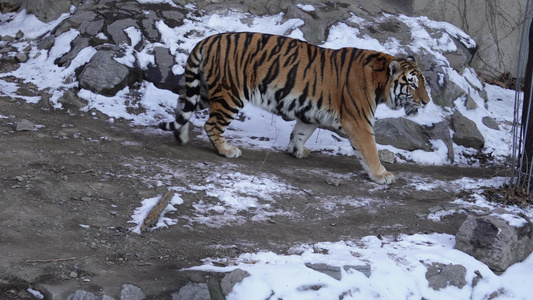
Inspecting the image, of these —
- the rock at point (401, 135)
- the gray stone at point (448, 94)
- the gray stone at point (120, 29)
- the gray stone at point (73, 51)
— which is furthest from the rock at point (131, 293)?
the gray stone at point (448, 94)

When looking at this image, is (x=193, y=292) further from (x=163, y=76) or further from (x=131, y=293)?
(x=163, y=76)

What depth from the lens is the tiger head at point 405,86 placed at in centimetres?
648

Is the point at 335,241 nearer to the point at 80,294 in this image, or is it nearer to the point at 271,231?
the point at 271,231

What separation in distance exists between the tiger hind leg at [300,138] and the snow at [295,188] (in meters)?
0.35

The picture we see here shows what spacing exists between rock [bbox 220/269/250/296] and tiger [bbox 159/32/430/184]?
264 centimetres

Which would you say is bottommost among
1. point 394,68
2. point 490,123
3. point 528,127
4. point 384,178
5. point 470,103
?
point 384,178

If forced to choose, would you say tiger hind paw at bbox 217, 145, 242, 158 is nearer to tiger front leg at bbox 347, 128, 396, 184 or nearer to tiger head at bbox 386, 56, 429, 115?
tiger front leg at bbox 347, 128, 396, 184

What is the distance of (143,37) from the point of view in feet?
28.2

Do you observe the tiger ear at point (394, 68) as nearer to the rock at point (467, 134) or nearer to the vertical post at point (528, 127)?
the vertical post at point (528, 127)

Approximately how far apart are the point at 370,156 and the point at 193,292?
9.96ft

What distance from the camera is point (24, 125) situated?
641cm

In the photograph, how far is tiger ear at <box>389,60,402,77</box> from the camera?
6.39 meters

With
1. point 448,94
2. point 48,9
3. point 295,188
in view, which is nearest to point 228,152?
point 295,188

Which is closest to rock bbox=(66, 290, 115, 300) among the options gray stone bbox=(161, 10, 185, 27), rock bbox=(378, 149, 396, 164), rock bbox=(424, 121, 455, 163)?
rock bbox=(378, 149, 396, 164)
